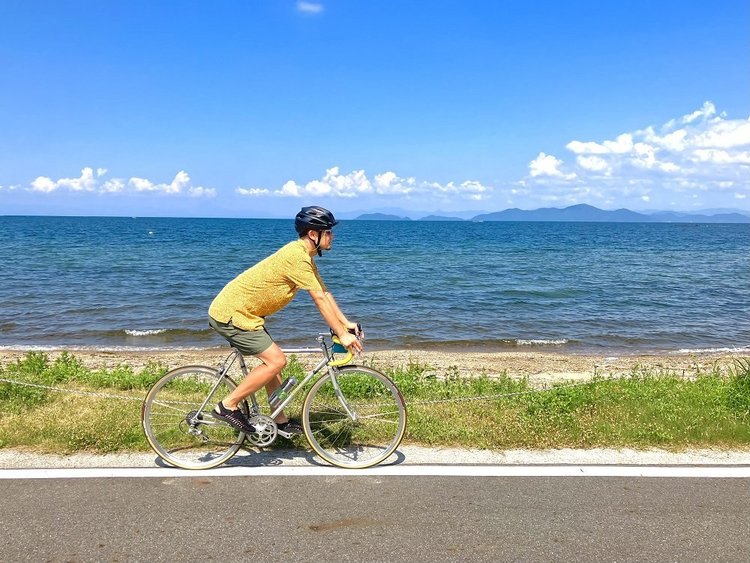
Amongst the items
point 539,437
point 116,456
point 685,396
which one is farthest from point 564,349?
point 116,456

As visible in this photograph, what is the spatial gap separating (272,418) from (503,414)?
2.54 metres

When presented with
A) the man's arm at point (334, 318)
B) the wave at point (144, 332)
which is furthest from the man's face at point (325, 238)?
the wave at point (144, 332)

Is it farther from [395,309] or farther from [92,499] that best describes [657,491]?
[395,309]

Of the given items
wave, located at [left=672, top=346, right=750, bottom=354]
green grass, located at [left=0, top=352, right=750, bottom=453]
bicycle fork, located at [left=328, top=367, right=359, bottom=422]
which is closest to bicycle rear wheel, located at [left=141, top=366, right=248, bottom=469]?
green grass, located at [left=0, top=352, right=750, bottom=453]

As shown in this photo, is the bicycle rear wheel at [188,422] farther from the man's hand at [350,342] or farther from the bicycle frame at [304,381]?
the man's hand at [350,342]

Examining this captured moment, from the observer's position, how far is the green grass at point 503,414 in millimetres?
5180

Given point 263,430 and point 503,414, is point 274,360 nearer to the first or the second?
point 263,430

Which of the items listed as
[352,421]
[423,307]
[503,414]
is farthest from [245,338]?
[423,307]

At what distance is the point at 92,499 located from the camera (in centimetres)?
405

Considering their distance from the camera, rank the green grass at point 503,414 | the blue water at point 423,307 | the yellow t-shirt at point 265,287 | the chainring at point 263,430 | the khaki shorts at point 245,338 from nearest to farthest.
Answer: the yellow t-shirt at point 265,287 < the khaki shorts at point 245,338 < the chainring at point 263,430 < the green grass at point 503,414 < the blue water at point 423,307

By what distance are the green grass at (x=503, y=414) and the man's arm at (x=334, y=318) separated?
1.09 meters

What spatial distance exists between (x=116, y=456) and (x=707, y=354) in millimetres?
13914

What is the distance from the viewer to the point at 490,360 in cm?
1216

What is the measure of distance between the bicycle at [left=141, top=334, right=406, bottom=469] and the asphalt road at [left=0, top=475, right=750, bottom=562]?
44cm
